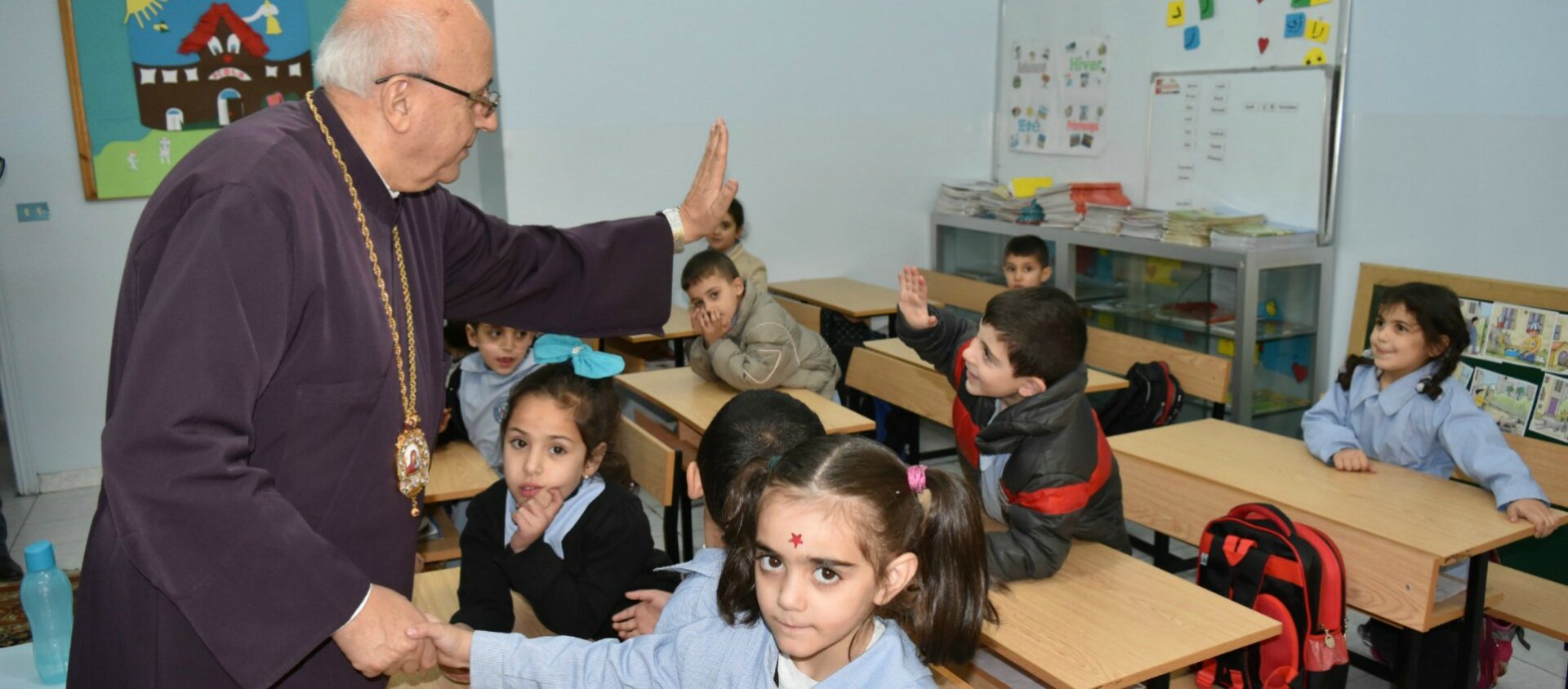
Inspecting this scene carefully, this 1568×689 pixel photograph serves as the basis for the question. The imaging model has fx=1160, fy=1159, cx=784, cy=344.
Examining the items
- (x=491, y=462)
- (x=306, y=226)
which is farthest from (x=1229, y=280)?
(x=306, y=226)

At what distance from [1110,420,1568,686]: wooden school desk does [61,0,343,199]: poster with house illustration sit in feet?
13.0

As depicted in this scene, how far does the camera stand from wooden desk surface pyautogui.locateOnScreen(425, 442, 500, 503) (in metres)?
3.06

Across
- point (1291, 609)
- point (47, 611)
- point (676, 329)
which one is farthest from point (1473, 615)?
point (676, 329)

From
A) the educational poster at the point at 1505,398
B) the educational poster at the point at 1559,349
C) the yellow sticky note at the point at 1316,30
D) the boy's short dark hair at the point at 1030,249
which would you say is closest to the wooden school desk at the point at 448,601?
the educational poster at the point at 1505,398

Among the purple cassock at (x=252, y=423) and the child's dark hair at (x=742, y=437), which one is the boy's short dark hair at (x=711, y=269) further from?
the purple cassock at (x=252, y=423)

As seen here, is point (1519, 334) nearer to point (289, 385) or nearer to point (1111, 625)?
point (1111, 625)

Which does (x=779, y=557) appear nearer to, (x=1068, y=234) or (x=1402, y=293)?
(x=1402, y=293)

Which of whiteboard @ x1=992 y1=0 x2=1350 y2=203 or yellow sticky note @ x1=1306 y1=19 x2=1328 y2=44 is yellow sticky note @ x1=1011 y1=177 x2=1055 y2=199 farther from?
yellow sticky note @ x1=1306 y1=19 x2=1328 y2=44

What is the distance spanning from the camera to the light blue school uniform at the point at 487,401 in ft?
11.5

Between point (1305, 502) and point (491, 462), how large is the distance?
7.35 ft

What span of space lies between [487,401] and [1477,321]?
339 centimetres

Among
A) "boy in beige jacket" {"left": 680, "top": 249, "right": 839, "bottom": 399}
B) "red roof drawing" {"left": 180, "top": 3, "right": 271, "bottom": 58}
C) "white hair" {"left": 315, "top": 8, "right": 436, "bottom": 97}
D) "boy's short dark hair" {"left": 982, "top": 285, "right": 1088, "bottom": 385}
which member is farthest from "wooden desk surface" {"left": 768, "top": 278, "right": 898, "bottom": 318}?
"white hair" {"left": 315, "top": 8, "right": 436, "bottom": 97}

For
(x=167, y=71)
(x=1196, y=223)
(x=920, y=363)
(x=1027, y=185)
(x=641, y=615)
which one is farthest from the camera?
(x=1027, y=185)

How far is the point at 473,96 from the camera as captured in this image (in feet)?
4.95
